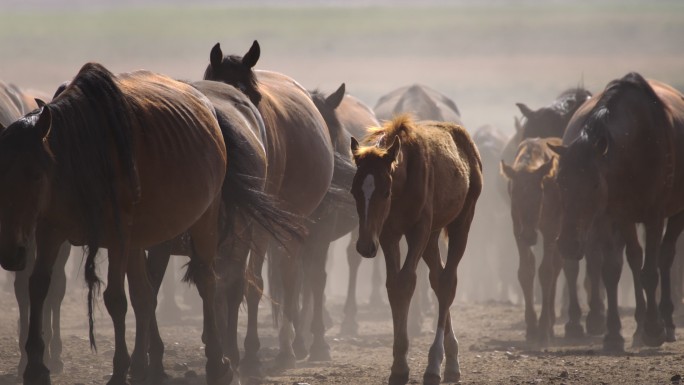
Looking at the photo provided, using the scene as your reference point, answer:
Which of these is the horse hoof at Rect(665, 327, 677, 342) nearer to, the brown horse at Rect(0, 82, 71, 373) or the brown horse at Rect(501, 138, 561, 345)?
the brown horse at Rect(501, 138, 561, 345)

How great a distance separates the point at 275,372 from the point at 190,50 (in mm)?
85176

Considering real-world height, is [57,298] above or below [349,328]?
above

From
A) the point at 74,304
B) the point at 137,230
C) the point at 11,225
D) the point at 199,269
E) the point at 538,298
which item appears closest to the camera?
the point at 11,225

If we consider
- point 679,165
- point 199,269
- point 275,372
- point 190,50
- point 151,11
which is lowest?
point 275,372

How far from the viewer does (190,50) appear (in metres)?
93.0

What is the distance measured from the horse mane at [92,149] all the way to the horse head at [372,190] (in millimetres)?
1450

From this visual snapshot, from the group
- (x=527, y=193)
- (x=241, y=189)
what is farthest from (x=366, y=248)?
(x=527, y=193)

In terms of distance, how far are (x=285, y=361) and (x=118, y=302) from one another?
12.3 ft

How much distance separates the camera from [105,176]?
6254 mm

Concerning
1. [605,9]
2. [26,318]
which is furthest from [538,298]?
[605,9]

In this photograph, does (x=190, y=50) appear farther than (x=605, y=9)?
No

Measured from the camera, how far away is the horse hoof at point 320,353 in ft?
36.3

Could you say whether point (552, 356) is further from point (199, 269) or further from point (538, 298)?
point (538, 298)

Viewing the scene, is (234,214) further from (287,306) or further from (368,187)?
(287,306)
